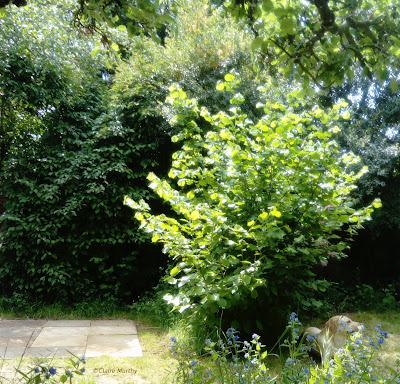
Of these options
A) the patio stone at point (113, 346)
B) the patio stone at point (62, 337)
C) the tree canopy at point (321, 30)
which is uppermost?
the tree canopy at point (321, 30)

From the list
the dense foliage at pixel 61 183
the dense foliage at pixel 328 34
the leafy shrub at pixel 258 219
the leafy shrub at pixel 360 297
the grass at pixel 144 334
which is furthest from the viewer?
the leafy shrub at pixel 360 297

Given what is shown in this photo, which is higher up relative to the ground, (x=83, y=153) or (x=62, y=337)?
(x=83, y=153)

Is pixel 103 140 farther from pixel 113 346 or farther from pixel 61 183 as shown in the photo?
pixel 113 346

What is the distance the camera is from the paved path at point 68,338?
3.90 meters

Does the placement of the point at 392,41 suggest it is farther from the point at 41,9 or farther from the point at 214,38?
the point at 41,9

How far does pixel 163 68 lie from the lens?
20.6 feet

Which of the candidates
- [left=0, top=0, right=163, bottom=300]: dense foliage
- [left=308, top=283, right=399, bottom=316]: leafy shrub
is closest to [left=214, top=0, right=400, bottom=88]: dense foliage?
[left=0, top=0, right=163, bottom=300]: dense foliage

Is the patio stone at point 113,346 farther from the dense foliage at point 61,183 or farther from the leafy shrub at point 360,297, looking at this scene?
the leafy shrub at point 360,297

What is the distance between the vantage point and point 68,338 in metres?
4.38

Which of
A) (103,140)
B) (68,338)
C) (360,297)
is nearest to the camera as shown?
(68,338)

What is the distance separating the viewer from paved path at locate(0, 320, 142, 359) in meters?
3.90

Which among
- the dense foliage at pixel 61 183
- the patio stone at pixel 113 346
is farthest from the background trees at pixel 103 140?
the patio stone at pixel 113 346

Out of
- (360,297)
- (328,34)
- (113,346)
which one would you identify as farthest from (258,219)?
(360,297)

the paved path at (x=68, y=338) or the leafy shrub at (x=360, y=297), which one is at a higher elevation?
the leafy shrub at (x=360, y=297)
